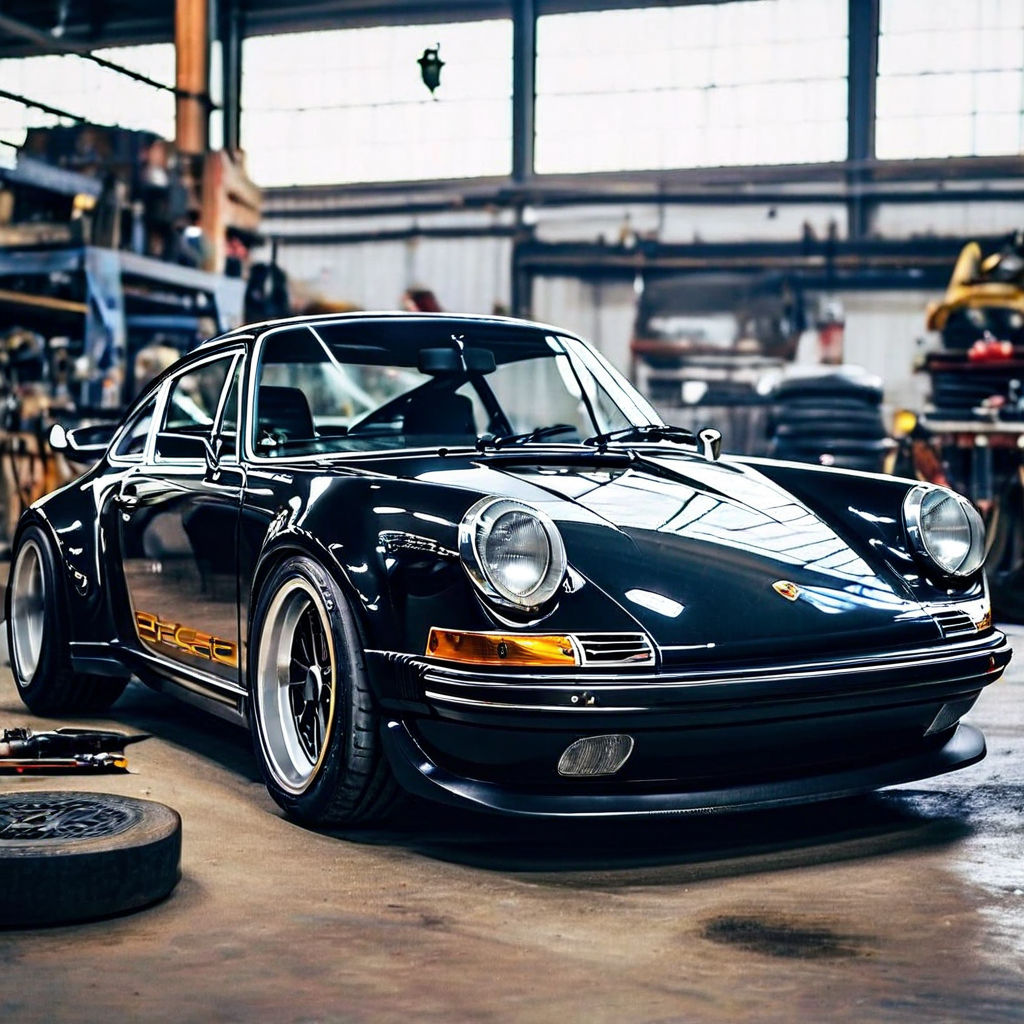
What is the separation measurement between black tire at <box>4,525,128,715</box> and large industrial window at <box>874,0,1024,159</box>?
519 inches

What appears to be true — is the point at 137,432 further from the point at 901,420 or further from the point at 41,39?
the point at 41,39

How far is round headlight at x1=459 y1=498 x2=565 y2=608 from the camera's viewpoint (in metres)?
3.15

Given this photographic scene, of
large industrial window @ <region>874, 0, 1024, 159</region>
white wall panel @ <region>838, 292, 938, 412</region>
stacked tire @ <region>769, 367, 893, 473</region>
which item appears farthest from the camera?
white wall panel @ <region>838, 292, 938, 412</region>

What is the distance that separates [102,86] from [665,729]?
61.3ft

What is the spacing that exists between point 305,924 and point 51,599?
252 cm

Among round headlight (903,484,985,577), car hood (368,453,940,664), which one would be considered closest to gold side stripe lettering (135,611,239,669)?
car hood (368,453,940,664)

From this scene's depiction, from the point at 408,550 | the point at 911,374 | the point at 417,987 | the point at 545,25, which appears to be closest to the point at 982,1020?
the point at 417,987

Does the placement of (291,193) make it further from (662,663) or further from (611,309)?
(662,663)

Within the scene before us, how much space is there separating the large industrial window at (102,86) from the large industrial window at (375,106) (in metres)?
1.08

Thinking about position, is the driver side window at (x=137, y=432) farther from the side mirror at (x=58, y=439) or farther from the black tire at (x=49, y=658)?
the black tire at (x=49, y=658)

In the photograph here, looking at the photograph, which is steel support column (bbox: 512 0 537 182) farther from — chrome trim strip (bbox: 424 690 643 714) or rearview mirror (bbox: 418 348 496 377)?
chrome trim strip (bbox: 424 690 643 714)

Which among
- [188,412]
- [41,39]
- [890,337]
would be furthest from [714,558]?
[41,39]

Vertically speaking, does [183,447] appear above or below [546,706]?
above

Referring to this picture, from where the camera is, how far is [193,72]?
18531mm
